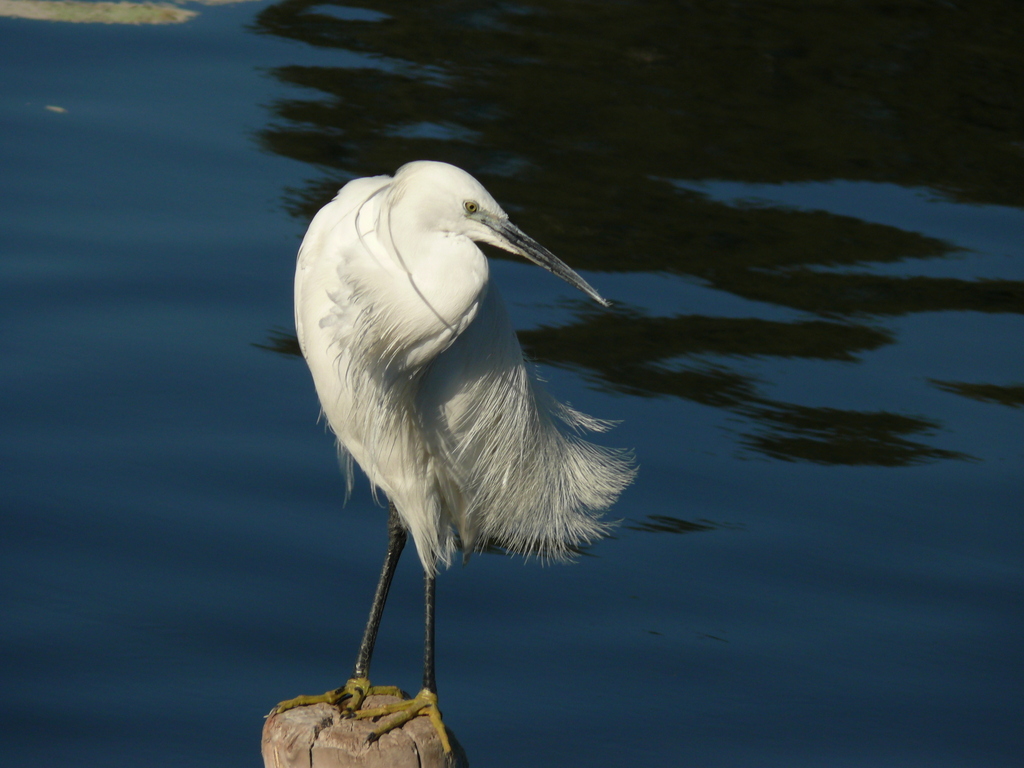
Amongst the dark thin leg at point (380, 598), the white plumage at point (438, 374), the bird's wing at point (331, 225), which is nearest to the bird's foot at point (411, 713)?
the dark thin leg at point (380, 598)

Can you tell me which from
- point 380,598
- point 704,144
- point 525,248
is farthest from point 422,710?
point 704,144

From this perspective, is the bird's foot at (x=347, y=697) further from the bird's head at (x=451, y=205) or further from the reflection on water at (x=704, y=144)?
the reflection on water at (x=704, y=144)

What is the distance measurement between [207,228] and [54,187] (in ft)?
3.28

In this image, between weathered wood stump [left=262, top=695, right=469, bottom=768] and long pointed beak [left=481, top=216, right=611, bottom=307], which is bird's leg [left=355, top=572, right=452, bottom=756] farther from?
long pointed beak [left=481, top=216, right=611, bottom=307]

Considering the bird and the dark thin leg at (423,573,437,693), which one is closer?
the bird

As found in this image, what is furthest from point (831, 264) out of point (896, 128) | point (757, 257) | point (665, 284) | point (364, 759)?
point (364, 759)

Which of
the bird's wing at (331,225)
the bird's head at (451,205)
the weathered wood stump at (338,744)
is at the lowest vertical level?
the weathered wood stump at (338,744)

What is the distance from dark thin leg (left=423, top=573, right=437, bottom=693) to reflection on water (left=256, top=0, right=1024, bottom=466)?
287cm

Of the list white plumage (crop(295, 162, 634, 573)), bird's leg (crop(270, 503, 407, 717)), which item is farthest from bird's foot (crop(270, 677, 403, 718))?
white plumage (crop(295, 162, 634, 573))

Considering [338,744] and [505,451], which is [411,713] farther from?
[505,451]

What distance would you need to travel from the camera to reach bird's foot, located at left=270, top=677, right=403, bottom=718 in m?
2.91

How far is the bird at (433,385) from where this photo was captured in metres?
2.62

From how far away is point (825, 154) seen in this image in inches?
307

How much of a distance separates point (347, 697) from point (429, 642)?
10.4 inches
